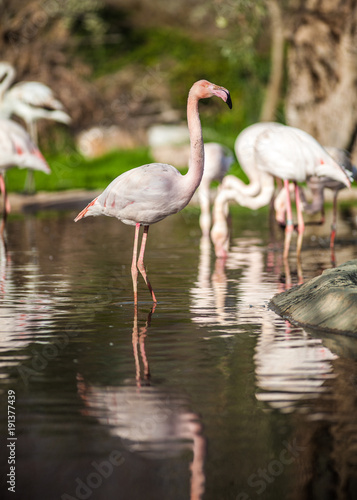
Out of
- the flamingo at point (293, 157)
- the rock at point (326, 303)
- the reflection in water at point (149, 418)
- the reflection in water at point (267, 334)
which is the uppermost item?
the flamingo at point (293, 157)

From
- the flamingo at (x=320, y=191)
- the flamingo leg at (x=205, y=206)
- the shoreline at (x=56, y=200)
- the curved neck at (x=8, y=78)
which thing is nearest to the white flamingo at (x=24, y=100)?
the curved neck at (x=8, y=78)

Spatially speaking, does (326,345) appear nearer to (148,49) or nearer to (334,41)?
(334,41)

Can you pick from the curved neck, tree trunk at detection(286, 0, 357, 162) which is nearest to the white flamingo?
the curved neck

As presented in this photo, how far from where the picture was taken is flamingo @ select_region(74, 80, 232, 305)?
26.1ft

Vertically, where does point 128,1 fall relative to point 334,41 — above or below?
above

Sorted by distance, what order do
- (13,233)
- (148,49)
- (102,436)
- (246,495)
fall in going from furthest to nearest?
(148,49), (13,233), (102,436), (246,495)

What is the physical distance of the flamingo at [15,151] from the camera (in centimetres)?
1531

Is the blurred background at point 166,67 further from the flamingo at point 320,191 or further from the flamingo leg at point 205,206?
the flamingo at point 320,191

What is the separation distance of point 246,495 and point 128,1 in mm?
33496

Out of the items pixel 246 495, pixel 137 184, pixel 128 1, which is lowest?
pixel 246 495

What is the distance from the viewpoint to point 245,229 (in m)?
15.8

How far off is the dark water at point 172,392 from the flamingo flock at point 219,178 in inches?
31.3

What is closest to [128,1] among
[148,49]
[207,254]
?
[148,49]

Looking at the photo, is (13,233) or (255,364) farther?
(13,233)
